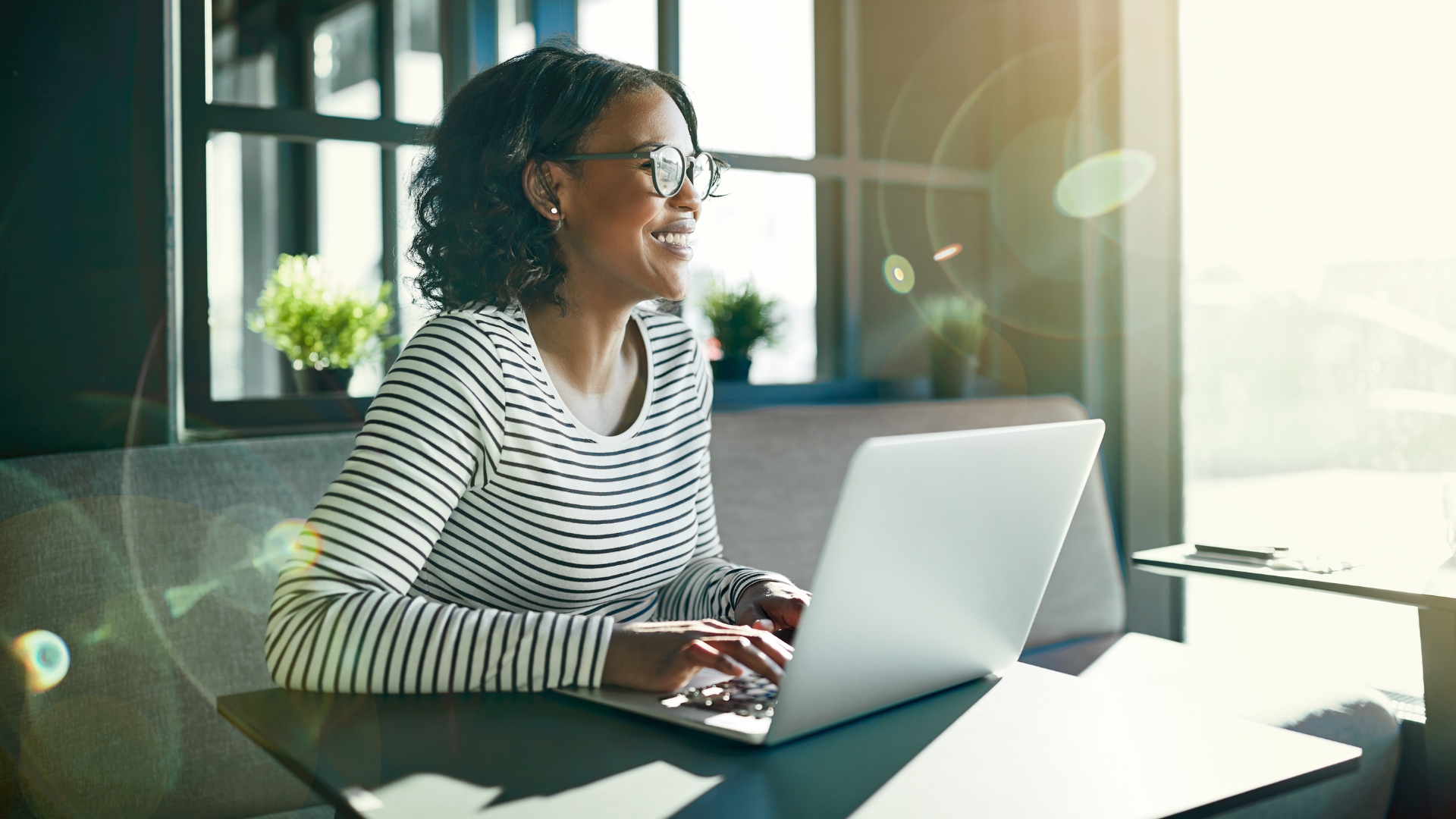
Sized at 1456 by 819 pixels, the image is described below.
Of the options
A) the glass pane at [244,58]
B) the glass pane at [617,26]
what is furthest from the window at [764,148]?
the glass pane at [244,58]

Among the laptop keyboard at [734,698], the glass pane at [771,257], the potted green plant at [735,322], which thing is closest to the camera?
the laptop keyboard at [734,698]

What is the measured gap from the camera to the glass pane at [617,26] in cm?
300

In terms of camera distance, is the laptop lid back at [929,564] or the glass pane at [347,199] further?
the glass pane at [347,199]

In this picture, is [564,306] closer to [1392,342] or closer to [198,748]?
[198,748]

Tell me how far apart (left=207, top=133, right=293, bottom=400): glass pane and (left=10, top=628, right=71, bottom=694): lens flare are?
363cm

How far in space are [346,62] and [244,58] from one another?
0.60 meters

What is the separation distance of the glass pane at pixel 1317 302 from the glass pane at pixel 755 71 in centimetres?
109

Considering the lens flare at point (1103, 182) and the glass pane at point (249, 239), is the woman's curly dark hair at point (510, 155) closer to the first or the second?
the lens flare at point (1103, 182)

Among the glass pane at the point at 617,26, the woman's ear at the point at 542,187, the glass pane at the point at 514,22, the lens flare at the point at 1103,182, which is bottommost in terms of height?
the woman's ear at the point at 542,187

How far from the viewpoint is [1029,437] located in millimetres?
869

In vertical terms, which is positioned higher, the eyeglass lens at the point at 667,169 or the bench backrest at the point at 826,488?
the eyeglass lens at the point at 667,169

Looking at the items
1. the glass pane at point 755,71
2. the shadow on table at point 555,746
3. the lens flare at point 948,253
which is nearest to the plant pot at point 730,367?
the glass pane at point 755,71

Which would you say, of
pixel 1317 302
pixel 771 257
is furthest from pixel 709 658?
pixel 1317 302

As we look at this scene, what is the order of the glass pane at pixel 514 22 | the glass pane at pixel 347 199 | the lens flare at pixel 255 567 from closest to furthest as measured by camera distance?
the lens flare at pixel 255 567
the glass pane at pixel 514 22
the glass pane at pixel 347 199
